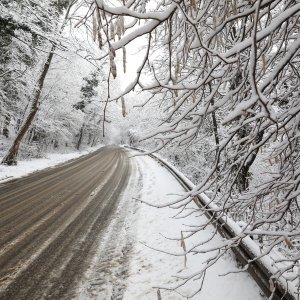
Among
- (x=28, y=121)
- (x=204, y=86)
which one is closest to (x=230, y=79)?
(x=204, y=86)

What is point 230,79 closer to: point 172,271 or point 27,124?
point 172,271

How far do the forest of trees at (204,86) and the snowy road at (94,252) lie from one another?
0.69m

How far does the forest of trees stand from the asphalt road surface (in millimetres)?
2400

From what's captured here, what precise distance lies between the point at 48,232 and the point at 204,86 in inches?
221

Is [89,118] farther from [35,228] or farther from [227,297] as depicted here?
[227,297]

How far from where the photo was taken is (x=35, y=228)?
23.5 ft

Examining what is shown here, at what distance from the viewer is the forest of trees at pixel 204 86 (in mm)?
1787

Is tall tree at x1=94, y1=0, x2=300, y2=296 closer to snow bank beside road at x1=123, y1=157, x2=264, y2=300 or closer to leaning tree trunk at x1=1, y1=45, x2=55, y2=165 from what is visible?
snow bank beside road at x1=123, y1=157, x2=264, y2=300

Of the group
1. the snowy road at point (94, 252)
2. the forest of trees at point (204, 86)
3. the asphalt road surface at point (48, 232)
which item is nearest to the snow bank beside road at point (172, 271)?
the snowy road at point (94, 252)

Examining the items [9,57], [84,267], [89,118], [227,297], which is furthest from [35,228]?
[89,118]

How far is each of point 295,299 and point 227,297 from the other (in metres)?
1.24

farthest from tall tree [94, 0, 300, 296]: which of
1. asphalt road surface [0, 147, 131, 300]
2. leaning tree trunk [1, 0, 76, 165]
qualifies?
leaning tree trunk [1, 0, 76, 165]

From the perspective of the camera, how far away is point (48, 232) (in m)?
6.96

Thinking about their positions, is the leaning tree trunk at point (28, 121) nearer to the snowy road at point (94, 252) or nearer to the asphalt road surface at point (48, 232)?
the asphalt road surface at point (48, 232)
